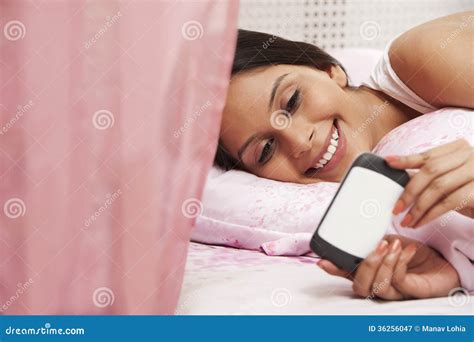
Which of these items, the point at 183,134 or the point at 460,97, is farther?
the point at 460,97

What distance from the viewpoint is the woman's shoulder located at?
2.65ft

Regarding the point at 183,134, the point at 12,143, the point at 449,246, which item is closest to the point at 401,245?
the point at 449,246

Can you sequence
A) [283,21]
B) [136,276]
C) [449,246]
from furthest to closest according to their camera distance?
[283,21]
[449,246]
[136,276]

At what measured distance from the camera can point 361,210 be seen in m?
0.59

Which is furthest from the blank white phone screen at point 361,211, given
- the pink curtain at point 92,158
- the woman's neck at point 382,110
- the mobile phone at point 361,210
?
the woman's neck at point 382,110

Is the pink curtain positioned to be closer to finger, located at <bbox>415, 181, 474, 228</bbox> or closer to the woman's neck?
finger, located at <bbox>415, 181, 474, 228</bbox>

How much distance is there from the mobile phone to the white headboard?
0.31 metres

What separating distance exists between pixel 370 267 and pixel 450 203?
8 centimetres

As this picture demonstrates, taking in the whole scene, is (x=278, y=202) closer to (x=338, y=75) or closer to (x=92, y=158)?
(x=338, y=75)

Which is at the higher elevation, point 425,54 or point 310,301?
point 425,54

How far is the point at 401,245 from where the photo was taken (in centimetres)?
62
